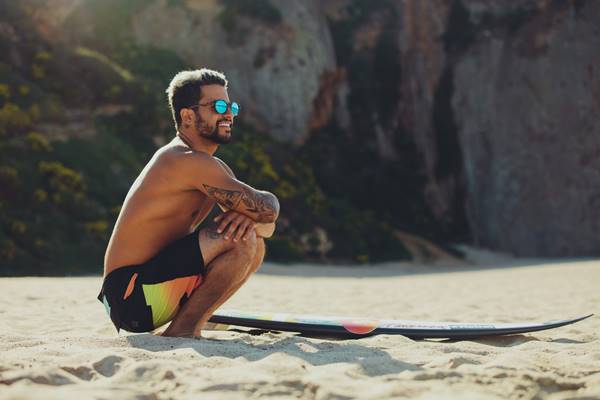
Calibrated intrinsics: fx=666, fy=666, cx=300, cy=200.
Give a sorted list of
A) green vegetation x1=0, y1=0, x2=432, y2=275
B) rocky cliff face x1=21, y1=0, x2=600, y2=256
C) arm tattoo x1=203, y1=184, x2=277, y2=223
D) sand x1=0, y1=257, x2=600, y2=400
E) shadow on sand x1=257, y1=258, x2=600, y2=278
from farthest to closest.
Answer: rocky cliff face x1=21, y1=0, x2=600, y2=256 < shadow on sand x1=257, y1=258, x2=600, y2=278 < green vegetation x1=0, y1=0, x2=432, y2=275 < arm tattoo x1=203, y1=184, x2=277, y2=223 < sand x1=0, y1=257, x2=600, y2=400

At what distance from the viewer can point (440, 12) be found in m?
23.8

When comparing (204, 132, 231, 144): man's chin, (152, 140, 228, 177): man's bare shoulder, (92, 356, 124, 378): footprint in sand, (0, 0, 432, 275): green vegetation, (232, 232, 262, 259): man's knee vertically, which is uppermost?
(0, 0, 432, 275): green vegetation

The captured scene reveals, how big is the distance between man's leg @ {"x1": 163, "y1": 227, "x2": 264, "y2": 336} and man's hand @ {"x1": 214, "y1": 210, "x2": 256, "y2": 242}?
1.2 inches

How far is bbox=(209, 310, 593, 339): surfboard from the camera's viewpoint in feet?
13.6

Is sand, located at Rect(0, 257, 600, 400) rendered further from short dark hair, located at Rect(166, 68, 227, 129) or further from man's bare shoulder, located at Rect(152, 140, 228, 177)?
short dark hair, located at Rect(166, 68, 227, 129)

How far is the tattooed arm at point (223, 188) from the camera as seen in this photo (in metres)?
3.75

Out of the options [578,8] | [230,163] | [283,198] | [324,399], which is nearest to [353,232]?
[283,198]

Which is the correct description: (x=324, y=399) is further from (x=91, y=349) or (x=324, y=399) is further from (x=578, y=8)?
(x=578, y=8)

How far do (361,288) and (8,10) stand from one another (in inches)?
487

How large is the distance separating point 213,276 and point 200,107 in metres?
1.01

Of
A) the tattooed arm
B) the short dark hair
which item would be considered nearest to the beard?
the short dark hair

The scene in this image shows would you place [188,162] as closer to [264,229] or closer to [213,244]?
[213,244]

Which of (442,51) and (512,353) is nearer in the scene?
(512,353)

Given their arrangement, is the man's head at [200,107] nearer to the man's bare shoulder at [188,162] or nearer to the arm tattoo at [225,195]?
the man's bare shoulder at [188,162]
